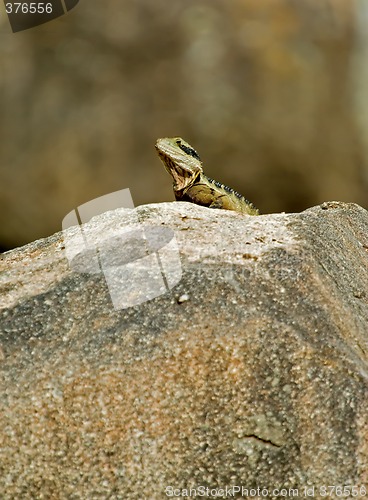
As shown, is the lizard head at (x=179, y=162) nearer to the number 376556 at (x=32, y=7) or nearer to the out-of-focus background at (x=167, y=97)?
the out-of-focus background at (x=167, y=97)

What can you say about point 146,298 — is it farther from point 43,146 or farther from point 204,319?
point 43,146

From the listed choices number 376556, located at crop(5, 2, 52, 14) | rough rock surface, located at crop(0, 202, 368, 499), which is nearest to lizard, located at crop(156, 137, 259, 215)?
rough rock surface, located at crop(0, 202, 368, 499)

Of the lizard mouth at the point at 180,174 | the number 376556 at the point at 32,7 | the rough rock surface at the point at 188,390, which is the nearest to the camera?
the rough rock surface at the point at 188,390

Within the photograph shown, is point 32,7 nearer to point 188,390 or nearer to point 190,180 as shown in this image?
point 190,180

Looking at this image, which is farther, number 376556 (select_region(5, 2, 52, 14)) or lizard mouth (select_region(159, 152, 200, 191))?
number 376556 (select_region(5, 2, 52, 14))

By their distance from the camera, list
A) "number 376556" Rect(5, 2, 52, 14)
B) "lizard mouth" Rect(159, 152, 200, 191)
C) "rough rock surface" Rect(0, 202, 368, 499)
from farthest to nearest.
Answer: "number 376556" Rect(5, 2, 52, 14) < "lizard mouth" Rect(159, 152, 200, 191) < "rough rock surface" Rect(0, 202, 368, 499)

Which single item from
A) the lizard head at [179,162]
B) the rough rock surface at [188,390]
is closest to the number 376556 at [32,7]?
the lizard head at [179,162]

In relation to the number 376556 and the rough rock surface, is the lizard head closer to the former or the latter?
the rough rock surface

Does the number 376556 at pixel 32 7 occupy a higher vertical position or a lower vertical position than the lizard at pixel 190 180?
higher

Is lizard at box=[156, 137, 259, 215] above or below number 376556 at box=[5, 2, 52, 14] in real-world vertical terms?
below

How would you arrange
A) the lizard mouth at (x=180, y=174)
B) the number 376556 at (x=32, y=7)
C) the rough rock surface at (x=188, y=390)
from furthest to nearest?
the number 376556 at (x=32, y=7)
the lizard mouth at (x=180, y=174)
the rough rock surface at (x=188, y=390)
